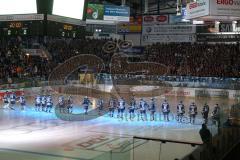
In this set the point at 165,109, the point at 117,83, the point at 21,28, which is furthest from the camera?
the point at 117,83

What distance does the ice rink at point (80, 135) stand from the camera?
10048mm

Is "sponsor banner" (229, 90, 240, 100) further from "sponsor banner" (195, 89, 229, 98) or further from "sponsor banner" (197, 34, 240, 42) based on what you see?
"sponsor banner" (197, 34, 240, 42)

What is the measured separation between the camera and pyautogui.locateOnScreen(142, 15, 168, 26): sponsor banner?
43188 mm

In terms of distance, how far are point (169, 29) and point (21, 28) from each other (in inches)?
1407

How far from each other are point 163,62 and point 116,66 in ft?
13.8

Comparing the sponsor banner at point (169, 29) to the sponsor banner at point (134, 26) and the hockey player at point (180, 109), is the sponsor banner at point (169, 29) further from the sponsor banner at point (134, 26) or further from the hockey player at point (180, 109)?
the hockey player at point (180, 109)

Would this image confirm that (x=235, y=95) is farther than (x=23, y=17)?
Yes

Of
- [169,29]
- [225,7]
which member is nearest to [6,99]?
[225,7]

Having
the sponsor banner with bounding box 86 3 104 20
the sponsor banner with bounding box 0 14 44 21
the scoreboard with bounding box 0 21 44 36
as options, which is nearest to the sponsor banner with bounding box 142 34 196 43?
the sponsor banner with bounding box 86 3 104 20

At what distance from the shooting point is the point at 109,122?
880 inches

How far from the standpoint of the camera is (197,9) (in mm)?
19891

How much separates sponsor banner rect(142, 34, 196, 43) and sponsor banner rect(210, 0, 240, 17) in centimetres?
2187

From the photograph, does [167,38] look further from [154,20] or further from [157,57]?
[157,57]

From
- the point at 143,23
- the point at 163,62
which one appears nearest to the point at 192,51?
the point at 163,62
